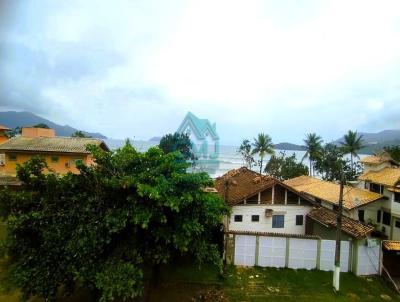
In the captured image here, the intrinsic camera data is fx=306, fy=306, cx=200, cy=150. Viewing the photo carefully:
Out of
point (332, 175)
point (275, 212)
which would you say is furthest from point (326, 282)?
point (332, 175)

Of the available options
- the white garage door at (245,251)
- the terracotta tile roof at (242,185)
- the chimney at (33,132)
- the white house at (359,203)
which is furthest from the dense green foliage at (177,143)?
the white garage door at (245,251)

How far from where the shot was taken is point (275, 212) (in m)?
22.2

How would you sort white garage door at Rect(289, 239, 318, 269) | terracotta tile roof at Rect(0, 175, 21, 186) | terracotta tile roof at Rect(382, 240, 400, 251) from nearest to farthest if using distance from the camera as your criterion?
terracotta tile roof at Rect(382, 240, 400, 251), white garage door at Rect(289, 239, 318, 269), terracotta tile roof at Rect(0, 175, 21, 186)

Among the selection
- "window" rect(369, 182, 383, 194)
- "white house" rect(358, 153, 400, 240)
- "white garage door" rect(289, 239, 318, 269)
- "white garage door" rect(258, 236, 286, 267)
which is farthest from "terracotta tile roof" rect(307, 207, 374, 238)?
"window" rect(369, 182, 383, 194)

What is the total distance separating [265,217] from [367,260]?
681 centimetres

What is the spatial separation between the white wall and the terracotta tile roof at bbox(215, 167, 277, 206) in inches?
37.2

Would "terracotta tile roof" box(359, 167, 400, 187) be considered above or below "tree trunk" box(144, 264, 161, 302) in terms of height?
above

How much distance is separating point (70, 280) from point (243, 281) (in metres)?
8.88

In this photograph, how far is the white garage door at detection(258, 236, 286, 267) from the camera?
60.0 feet

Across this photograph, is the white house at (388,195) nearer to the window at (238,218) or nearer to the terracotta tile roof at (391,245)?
the terracotta tile roof at (391,245)

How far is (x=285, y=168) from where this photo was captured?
52.8 metres

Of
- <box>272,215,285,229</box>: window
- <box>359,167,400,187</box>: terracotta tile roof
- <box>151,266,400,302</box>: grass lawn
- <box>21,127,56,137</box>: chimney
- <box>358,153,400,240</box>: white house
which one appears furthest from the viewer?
<box>21,127,56,137</box>: chimney

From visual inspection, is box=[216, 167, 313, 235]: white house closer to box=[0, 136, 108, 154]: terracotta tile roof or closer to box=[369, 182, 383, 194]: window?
box=[369, 182, 383, 194]: window

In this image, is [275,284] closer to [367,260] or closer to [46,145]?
[367,260]
